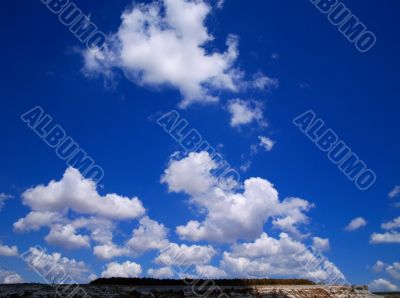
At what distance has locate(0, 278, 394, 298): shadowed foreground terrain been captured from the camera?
27.7m

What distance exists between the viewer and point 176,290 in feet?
102

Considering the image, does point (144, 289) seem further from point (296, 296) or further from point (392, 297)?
point (392, 297)

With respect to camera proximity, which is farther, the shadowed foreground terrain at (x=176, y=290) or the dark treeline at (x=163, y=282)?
the dark treeline at (x=163, y=282)

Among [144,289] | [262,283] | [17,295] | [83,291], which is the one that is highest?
[262,283]

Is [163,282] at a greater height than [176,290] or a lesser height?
lesser

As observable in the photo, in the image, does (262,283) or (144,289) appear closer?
(144,289)

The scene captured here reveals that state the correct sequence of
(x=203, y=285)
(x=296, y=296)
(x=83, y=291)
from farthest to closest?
(x=296, y=296) → (x=203, y=285) → (x=83, y=291)

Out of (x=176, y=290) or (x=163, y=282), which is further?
(x=163, y=282)

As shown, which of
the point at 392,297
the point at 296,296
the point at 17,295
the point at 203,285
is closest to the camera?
the point at 17,295

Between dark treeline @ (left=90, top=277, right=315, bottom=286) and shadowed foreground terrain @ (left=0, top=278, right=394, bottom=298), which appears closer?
shadowed foreground terrain @ (left=0, top=278, right=394, bottom=298)

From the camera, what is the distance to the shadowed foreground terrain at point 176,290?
1091 inches

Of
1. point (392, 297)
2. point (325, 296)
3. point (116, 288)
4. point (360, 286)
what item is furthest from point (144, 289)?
point (392, 297)

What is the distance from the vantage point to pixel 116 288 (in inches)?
1185

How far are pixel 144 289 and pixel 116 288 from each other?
7.18ft
